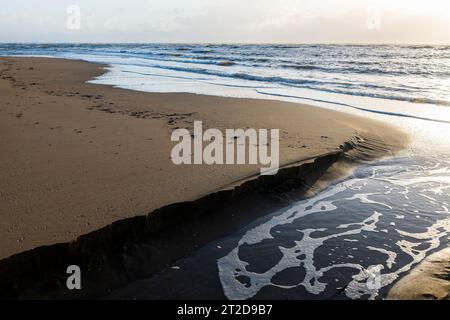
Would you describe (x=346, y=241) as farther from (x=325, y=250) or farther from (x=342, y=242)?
(x=325, y=250)

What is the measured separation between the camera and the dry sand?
10.9ft

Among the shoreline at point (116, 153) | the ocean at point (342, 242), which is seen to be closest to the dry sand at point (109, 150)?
the shoreline at point (116, 153)

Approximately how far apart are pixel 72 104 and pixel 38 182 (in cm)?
486

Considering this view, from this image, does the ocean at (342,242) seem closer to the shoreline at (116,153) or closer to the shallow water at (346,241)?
the shallow water at (346,241)

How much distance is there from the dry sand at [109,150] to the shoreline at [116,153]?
0.01m

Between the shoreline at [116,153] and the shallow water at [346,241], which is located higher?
the shoreline at [116,153]

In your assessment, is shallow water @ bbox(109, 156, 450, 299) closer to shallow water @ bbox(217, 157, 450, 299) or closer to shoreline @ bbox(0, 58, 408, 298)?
shallow water @ bbox(217, 157, 450, 299)

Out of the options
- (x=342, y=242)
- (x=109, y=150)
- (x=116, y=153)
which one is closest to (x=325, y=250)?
(x=342, y=242)

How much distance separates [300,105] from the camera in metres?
9.41

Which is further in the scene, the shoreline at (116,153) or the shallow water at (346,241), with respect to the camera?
the shoreline at (116,153)

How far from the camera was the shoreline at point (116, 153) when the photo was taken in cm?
329
